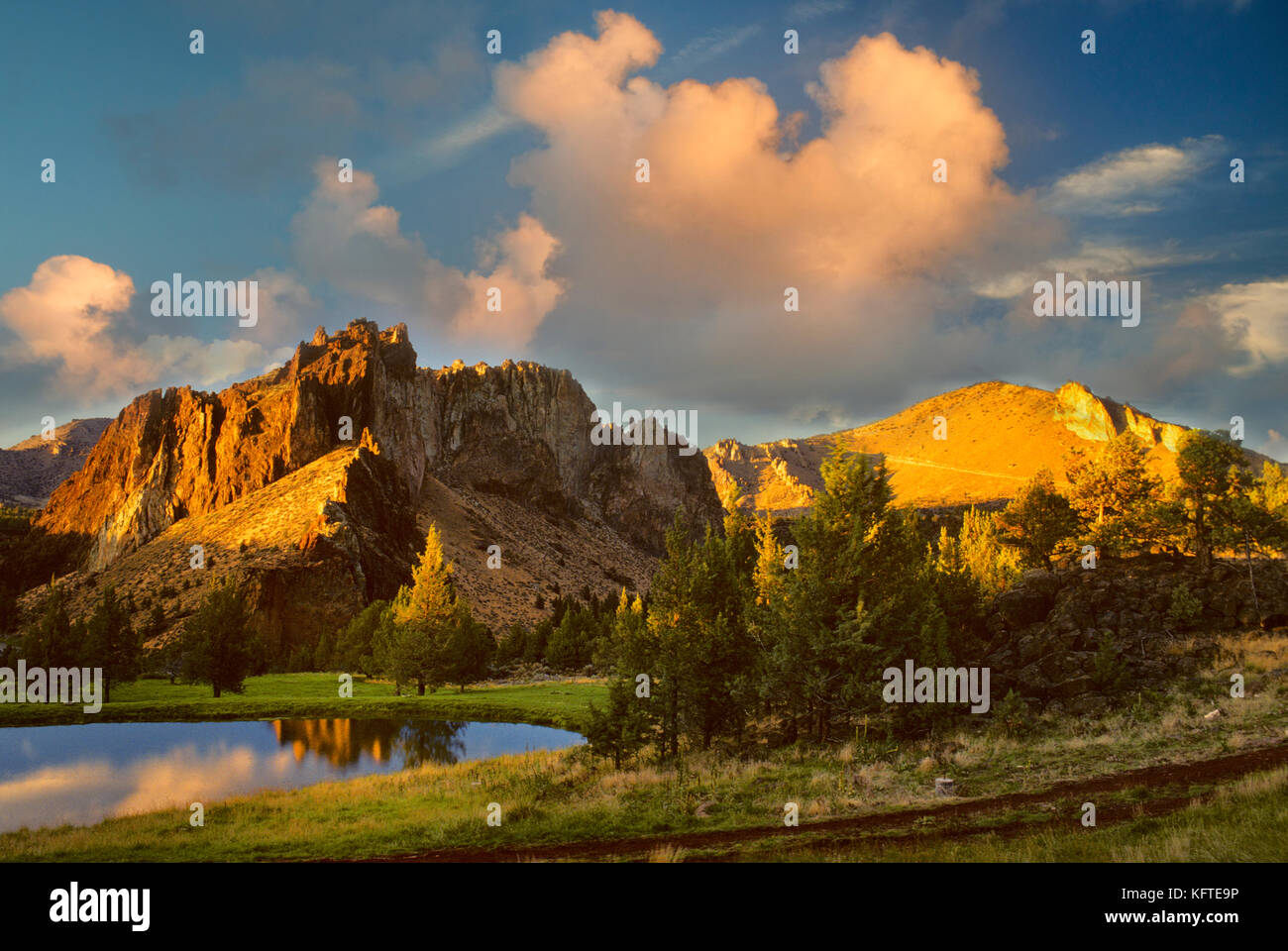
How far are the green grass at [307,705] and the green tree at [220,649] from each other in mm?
1145

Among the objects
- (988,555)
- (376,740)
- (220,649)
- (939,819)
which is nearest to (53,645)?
(220,649)

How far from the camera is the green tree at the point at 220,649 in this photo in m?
48.4

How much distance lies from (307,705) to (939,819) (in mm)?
41573

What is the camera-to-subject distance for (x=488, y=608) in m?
110

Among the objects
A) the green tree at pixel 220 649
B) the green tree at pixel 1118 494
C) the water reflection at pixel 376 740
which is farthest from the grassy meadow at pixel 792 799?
the green tree at pixel 220 649

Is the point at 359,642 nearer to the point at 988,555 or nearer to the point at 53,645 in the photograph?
the point at 53,645

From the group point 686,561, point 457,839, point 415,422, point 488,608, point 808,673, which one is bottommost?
point 488,608

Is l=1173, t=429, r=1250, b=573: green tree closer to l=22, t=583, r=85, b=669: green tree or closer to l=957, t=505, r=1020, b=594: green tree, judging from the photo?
l=957, t=505, r=1020, b=594: green tree
